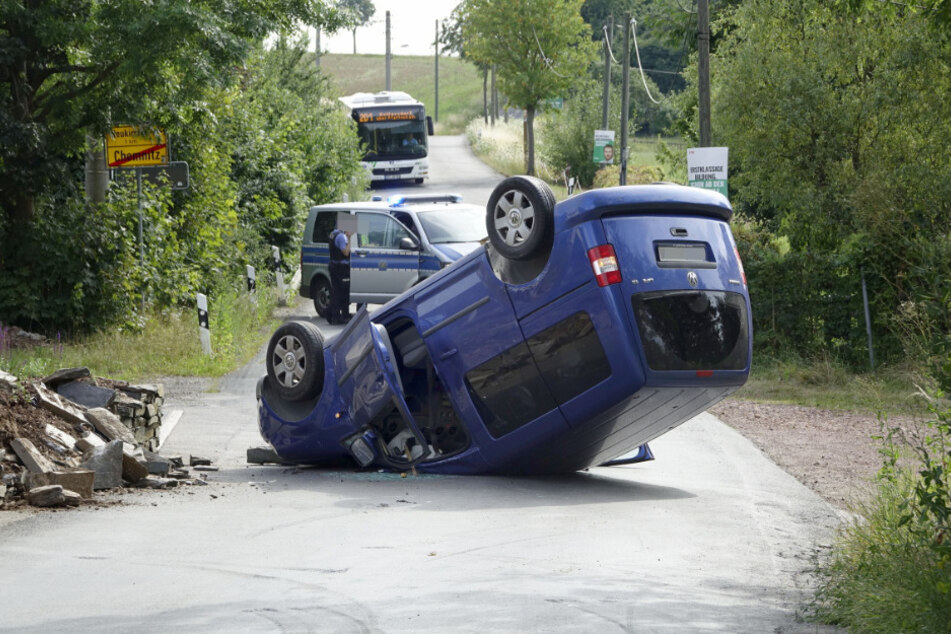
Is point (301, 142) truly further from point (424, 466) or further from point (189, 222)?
point (424, 466)

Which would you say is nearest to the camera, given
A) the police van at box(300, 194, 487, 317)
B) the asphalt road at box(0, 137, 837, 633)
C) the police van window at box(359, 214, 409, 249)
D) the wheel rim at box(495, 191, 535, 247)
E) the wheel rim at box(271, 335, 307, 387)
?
the asphalt road at box(0, 137, 837, 633)

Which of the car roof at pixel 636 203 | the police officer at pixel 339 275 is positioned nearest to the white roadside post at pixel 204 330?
the police officer at pixel 339 275

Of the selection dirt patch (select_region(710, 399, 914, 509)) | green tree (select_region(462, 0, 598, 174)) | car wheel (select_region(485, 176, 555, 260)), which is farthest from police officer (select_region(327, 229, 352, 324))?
green tree (select_region(462, 0, 598, 174))

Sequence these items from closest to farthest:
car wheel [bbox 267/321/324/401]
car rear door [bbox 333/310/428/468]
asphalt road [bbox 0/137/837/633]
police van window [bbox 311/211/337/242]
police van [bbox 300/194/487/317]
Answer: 1. asphalt road [bbox 0/137/837/633]
2. car rear door [bbox 333/310/428/468]
3. car wheel [bbox 267/321/324/401]
4. police van [bbox 300/194/487/317]
5. police van window [bbox 311/211/337/242]

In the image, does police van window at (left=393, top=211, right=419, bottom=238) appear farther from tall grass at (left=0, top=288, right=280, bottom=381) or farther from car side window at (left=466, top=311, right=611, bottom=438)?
car side window at (left=466, top=311, right=611, bottom=438)

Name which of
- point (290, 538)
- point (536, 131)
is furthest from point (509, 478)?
point (536, 131)

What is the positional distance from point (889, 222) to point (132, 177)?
12.0 m

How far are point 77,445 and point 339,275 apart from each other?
12.8m

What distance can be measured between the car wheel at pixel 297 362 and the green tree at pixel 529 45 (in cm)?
5232

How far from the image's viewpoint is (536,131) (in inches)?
2975

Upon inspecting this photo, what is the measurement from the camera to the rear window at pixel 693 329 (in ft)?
30.9

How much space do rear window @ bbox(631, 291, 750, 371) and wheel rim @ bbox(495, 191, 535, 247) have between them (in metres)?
1.05

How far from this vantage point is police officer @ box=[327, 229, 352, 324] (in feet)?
77.6

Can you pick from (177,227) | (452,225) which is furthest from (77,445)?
(177,227)
